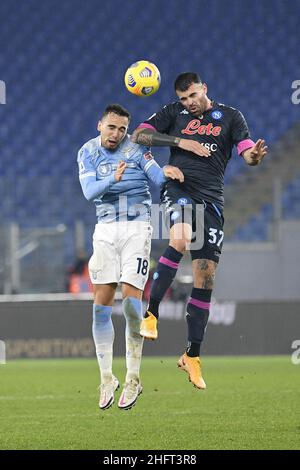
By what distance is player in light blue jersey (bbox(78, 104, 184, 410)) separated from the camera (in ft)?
21.1

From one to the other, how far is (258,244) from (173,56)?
475cm

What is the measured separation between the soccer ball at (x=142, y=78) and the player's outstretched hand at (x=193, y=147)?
43 centimetres

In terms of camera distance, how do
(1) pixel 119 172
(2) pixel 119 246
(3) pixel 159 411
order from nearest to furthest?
(1) pixel 119 172 < (2) pixel 119 246 < (3) pixel 159 411

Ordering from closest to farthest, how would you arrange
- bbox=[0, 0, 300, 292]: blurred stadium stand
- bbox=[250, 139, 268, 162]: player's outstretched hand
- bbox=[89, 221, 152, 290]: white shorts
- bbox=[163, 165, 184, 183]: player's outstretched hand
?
bbox=[163, 165, 184, 183]: player's outstretched hand, bbox=[250, 139, 268, 162]: player's outstretched hand, bbox=[89, 221, 152, 290]: white shorts, bbox=[0, 0, 300, 292]: blurred stadium stand

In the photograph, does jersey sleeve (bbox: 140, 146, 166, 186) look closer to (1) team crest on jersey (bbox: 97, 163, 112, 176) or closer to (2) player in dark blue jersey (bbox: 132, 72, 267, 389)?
(2) player in dark blue jersey (bbox: 132, 72, 267, 389)

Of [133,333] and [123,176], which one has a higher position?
[123,176]

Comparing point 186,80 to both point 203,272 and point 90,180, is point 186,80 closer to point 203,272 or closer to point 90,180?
point 90,180

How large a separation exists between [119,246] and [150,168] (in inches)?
24.8

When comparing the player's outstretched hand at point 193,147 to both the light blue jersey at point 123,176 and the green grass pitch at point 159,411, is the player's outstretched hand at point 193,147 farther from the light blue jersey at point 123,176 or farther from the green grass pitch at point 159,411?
the green grass pitch at point 159,411

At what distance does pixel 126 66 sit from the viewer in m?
17.9

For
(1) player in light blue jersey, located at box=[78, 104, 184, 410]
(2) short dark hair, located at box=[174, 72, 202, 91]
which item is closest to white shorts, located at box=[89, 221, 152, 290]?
(1) player in light blue jersey, located at box=[78, 104, 184, 410]

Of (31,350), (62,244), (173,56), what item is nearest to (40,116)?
(173,56)

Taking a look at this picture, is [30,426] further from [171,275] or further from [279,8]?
[279,8]

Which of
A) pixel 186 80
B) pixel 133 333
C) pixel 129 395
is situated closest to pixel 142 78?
pixel 186 80
